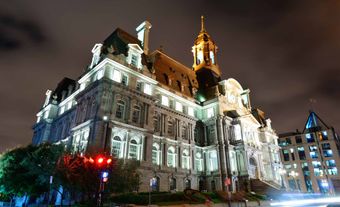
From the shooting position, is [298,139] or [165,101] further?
[298,139]

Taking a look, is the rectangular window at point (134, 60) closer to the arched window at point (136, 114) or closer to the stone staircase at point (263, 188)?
the arched window at point (136, 114)

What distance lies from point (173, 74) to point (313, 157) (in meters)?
65.0

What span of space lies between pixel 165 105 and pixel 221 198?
19579mm

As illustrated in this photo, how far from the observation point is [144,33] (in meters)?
48.5

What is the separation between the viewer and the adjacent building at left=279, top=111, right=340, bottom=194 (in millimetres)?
76688

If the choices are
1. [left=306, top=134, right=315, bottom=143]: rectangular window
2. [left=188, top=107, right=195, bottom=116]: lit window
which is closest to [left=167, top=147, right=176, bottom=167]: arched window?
[left=188, top=107, right=195, bottom=116]: lit window

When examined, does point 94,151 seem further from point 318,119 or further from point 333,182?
point 318,119

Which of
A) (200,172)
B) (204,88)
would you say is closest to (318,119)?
(204,88)

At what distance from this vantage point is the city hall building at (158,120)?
32219 mm

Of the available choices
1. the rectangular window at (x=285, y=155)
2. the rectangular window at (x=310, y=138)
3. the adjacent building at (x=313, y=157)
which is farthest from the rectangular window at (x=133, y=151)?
the rectangular window at (x=310, y=138)

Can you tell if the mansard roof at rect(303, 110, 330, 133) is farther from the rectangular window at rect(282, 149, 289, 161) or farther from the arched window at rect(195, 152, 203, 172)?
the arched window at rect(195, 152, 203, 172)

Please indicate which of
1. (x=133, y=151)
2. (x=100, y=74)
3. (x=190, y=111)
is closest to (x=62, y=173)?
(x=133, y=151)

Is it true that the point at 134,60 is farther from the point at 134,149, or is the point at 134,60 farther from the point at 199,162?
the point at 199,162

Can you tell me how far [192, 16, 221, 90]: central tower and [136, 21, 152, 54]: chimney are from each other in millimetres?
16584
